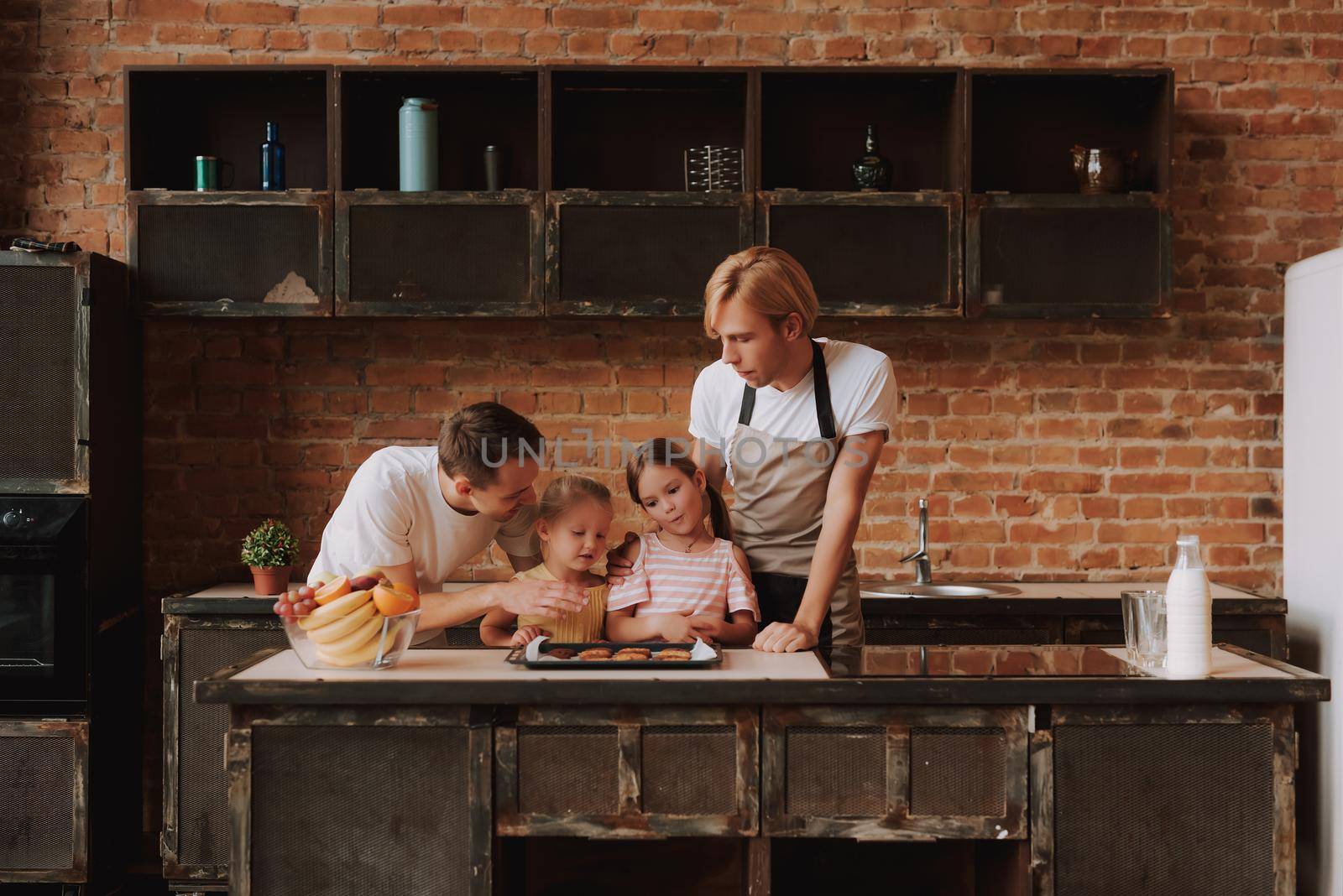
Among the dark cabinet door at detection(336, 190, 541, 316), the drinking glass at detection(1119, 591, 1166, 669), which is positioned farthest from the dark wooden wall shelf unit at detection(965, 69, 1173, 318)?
the drinking glass at detection(1119, 591, 1166, 669)

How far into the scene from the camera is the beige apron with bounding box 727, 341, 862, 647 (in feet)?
8.07

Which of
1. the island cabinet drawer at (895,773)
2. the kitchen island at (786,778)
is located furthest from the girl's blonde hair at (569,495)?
the island cabinet drawer at (895,773)

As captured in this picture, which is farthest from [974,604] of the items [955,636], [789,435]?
[789,435]

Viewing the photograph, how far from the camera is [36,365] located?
3.13 meters

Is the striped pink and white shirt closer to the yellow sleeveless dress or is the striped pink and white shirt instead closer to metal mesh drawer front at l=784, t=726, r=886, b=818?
the yellow sleeveless dress

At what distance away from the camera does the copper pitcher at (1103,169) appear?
134 inches

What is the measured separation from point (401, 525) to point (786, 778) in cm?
95

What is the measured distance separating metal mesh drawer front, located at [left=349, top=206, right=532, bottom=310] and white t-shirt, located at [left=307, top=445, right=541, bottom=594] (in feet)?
3.40

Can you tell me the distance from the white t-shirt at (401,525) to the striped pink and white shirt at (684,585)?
313 millimetres

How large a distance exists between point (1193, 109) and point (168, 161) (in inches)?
136

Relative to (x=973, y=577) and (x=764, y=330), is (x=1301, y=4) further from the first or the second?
(x=764, y=330)

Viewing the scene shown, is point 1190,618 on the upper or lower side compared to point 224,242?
lower

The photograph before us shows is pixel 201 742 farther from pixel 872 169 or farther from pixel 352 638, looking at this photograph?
pixel 872 169

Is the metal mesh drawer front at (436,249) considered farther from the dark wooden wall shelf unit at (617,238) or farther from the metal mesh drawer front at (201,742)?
the metal mesh drawer front at (201,742)
